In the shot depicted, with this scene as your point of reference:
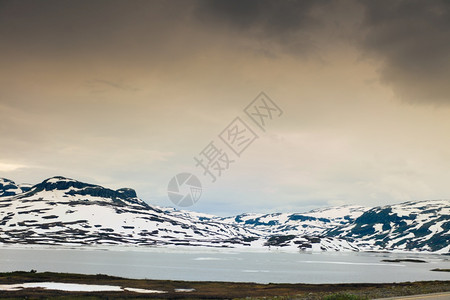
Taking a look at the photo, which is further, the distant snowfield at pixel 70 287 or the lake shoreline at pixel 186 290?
the distant snowfield at pixel 70 287

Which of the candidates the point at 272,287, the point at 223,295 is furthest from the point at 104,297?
the point at 272,287

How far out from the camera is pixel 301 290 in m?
79.4

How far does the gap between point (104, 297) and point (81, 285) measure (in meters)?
18.8

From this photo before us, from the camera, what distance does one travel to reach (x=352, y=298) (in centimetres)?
4172

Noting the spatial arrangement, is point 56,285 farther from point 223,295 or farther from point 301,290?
point 301,290

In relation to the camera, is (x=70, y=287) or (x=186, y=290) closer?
(x=70, y=287)

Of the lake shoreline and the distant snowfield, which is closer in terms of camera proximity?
the lake shoreline

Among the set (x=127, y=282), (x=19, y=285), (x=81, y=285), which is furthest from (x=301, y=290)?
(x=19, y=285)

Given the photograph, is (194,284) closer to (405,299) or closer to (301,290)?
(301,290)

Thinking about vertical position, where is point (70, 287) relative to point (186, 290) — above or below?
above

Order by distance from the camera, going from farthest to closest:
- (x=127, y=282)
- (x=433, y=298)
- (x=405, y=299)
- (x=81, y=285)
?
(x=127, y=282)
(x=81, y=285)
(x=433, y=298)
(x=405, y=299)

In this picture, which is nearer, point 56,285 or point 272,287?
point 56,285

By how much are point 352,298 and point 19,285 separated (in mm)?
57969

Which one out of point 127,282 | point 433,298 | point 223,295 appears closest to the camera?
point 433,298
